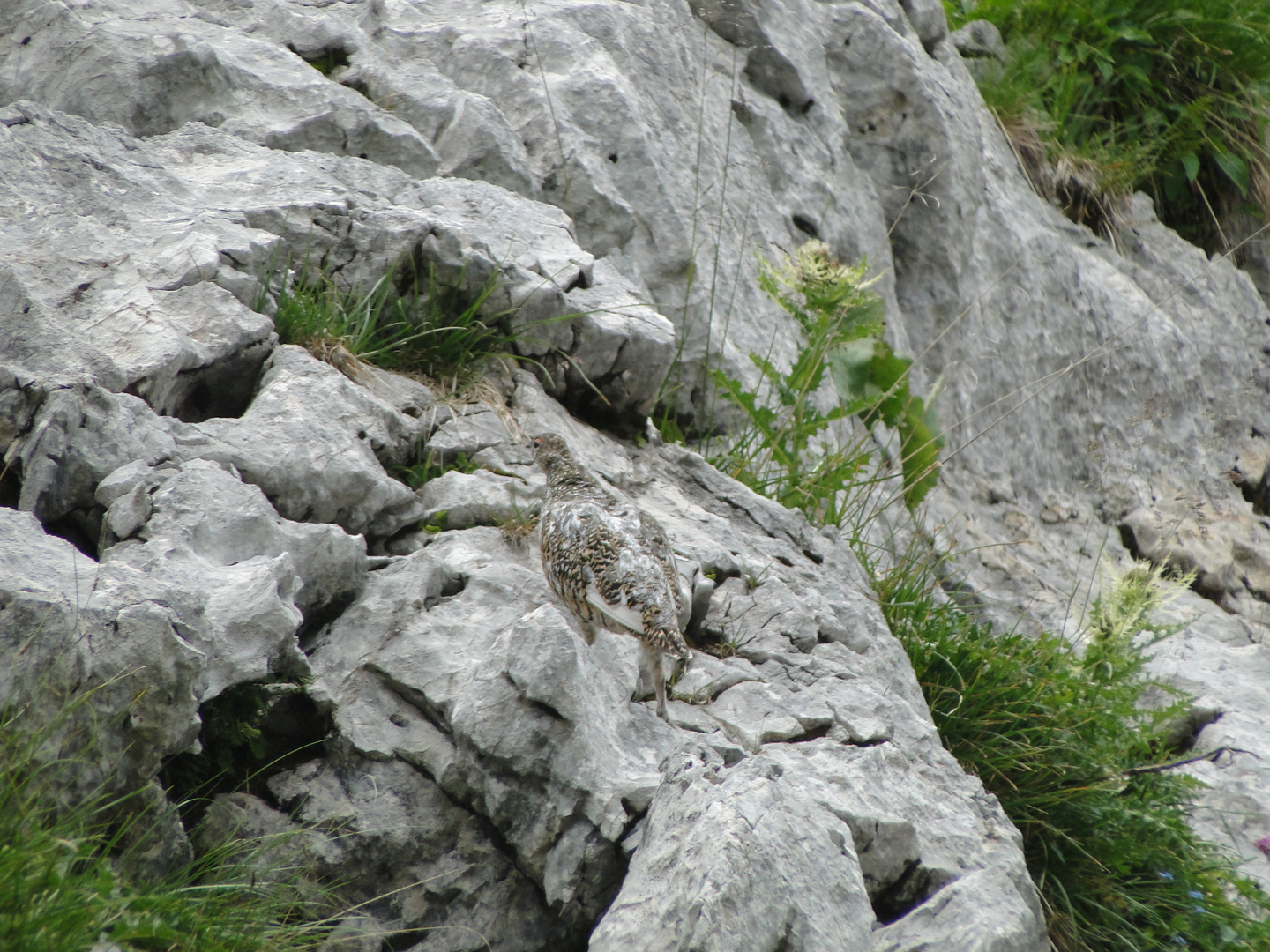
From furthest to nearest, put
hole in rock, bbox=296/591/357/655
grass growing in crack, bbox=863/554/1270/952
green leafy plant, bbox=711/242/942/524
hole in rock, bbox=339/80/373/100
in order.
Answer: hole in rock, bbox=339/80/373/100 → green leafy plant, bbox=711/242/942/524 → grass growing in crack, bbox=863/554/1270/952 → hole in rock, bbox=296/591/357/655

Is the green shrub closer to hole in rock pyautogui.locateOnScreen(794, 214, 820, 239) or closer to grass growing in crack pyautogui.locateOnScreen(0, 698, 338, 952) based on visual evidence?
hole in rock pyautogui.locateOnScreen(794, 214, 820, 239)

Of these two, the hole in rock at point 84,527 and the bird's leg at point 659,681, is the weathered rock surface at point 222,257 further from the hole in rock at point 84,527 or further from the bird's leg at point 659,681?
the bird's leg at point 659,681

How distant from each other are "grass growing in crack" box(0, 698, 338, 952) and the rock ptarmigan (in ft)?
4.31

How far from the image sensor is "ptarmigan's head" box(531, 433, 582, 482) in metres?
4.07

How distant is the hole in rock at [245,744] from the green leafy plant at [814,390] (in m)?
2.90

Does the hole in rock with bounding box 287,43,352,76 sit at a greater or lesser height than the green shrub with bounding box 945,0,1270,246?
lesser

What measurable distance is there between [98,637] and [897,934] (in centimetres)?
234

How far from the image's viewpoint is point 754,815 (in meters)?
2.56

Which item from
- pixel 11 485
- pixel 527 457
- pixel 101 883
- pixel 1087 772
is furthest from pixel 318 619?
pixel 1087 772

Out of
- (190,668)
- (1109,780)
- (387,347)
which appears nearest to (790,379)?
(387,347)

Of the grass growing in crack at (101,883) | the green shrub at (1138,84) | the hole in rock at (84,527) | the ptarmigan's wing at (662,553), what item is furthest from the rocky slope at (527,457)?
the green shrub at (1138,84)

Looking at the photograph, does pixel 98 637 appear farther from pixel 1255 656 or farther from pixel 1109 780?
pixel 1255 656

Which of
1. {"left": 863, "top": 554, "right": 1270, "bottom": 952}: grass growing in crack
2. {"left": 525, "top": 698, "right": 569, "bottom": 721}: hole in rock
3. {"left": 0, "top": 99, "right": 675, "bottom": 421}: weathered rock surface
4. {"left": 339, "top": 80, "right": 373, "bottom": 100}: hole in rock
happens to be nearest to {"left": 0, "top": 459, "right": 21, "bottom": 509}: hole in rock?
{"left": 0, "top": 99, "right": 675, "bottom": 421}: weathered rock surface

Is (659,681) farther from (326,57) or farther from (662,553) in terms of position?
(326,57)
